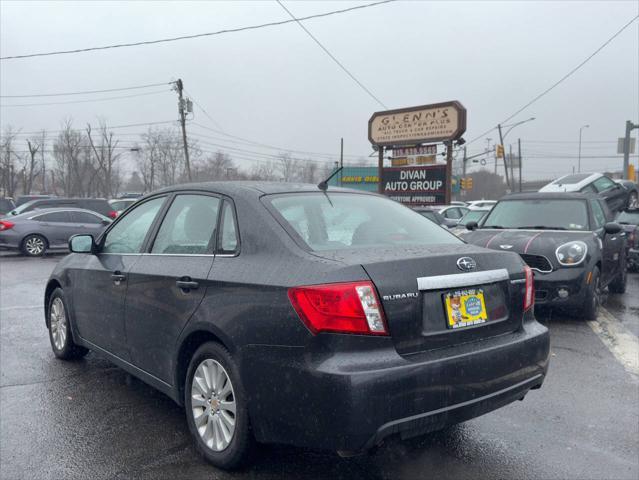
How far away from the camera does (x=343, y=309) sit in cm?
246

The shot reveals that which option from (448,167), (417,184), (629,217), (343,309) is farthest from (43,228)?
(343,309)

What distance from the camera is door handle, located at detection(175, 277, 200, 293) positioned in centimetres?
310

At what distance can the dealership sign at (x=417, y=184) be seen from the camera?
624 inches

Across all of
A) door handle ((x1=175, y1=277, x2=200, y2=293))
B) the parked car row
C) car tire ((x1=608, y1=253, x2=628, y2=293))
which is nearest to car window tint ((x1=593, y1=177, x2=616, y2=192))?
car tire ((x1=608, y1=253, x2=628, y2=293))

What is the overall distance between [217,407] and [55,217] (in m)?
15.0

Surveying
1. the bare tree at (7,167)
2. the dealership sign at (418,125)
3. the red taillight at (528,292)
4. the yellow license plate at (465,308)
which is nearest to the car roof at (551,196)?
the red taillight at (528,292)

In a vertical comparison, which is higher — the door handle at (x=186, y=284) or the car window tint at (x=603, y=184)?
the car window tint at (x=603, y=184)

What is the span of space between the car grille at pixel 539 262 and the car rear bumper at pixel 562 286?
7cm

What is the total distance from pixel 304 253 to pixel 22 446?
7.27 feet

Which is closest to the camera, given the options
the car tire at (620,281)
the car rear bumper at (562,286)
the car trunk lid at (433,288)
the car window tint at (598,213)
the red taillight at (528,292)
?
the car trunk lid at (433,288)

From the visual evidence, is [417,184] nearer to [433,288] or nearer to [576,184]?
[576,184]

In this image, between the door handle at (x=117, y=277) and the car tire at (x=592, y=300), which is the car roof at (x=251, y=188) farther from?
the car tire at (x=592, y=300)

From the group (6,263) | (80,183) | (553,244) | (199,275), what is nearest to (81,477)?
(199,275)

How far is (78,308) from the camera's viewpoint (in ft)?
14.9
